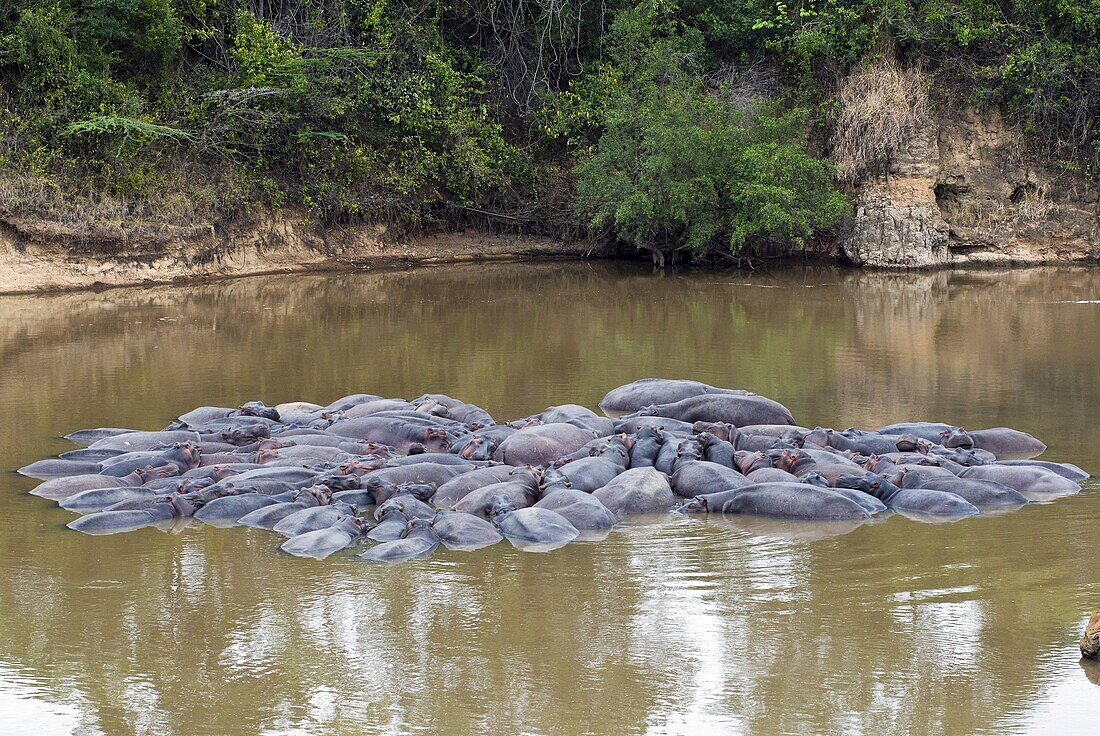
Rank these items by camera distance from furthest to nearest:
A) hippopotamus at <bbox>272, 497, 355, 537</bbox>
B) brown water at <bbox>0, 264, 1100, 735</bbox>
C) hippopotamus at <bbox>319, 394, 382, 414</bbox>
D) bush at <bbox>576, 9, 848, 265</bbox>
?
bush at <bbox>576, 9, 848, 265</bbox> < hippopotamus at <bbox>319, 394, 382, 414</bbox> < hippopotamus at <bbox>272, 497, 355, 537</bbox> < brown water at <bbox>0, 264, 1100, 735</bbox>

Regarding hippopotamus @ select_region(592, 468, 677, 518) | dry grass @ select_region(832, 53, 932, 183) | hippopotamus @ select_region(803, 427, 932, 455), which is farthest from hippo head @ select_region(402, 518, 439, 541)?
dry grass @ select_region(832, 53, 932, 183)

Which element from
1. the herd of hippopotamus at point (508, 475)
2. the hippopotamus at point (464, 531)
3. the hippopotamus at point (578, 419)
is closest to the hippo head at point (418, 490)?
the herd of hippopotamus at point (508, 475)

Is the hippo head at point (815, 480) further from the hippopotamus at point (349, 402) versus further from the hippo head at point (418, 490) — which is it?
the hippopotamus at point (349, 402)

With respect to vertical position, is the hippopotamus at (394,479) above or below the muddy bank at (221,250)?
below

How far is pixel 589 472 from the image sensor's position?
918cm

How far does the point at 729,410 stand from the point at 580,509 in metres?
3.03

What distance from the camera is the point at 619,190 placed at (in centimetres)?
2358

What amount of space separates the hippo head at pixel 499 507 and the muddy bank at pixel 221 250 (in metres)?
14.4

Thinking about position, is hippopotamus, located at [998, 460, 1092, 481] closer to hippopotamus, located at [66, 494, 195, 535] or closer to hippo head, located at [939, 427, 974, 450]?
hippo head, located at [939, 427, 974, 450]

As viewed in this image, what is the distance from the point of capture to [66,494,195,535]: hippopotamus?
845cm

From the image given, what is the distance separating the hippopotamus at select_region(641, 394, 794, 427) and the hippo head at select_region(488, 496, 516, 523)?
2.77 metres

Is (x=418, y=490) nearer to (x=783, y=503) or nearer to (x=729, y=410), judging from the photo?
(x=783, y=503)

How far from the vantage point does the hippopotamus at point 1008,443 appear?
1019cm

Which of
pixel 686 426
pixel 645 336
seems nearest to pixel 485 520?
pixel 686 426
